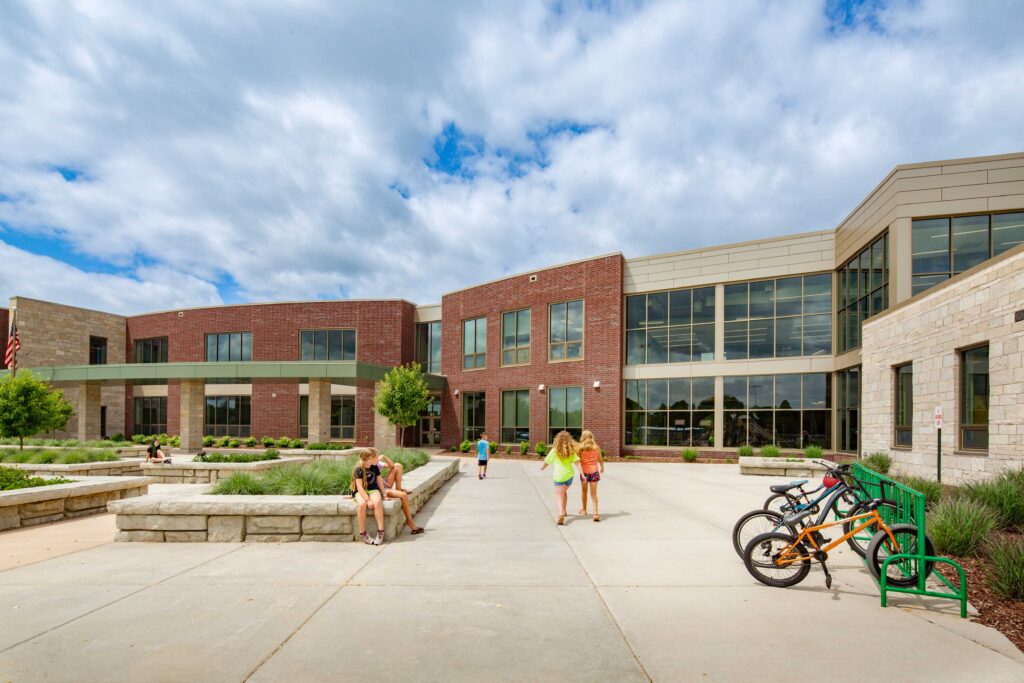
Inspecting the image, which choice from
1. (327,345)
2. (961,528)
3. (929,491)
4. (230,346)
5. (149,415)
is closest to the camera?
(961,528)

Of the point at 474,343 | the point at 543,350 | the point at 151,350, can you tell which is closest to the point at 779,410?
the point at 543,350

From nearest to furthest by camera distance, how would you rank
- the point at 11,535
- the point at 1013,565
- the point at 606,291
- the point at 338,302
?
1. the point at 1013,565
2. the point at 11,535
3. the point at 606,291
4. the point at 338,302

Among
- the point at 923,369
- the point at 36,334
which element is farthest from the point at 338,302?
the point at 923,369

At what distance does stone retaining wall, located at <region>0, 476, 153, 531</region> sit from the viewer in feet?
29.5

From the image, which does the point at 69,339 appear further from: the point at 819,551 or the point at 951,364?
the point at 951,364

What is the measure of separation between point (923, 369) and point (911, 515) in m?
10.8

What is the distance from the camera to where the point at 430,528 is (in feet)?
29.7

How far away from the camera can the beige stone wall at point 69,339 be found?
36062mm

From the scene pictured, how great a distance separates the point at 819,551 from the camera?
5.91 metres

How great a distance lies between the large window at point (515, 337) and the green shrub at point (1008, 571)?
2416cm

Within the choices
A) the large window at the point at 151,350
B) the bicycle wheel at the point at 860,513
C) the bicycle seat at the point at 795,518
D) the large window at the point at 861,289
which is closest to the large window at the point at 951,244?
the large window at the point at 861,289

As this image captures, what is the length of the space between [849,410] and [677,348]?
23.8 feet

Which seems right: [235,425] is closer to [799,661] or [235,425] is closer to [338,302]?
[338,302]

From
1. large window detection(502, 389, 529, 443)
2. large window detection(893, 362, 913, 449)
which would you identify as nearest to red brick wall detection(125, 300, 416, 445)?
large window detection(502, 389, 529, 443)
